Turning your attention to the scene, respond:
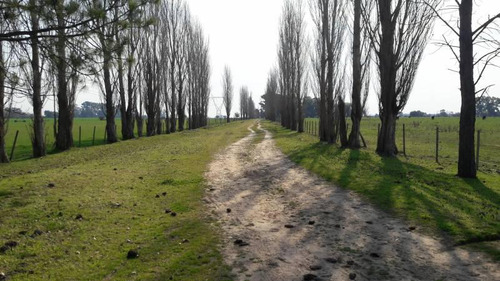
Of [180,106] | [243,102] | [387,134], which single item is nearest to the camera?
[387,134]

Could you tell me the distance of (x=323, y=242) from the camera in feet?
17.2

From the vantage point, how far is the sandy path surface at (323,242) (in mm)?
4262

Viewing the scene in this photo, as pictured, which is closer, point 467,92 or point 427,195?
point 427,195

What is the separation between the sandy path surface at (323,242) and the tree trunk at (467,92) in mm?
4542

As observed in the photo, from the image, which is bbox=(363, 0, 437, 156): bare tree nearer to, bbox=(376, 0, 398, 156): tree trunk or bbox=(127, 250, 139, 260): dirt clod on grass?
bbox=(376, 0, 398, 156): tree trunk

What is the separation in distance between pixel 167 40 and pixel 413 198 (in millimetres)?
35017

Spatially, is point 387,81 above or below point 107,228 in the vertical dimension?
above

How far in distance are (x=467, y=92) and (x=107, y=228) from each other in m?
10.1

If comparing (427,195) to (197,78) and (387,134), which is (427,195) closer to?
(387,134)

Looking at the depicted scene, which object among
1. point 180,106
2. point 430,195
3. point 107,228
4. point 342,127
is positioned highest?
point 180,106

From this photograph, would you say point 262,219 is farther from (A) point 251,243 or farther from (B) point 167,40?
(B) point 167,40

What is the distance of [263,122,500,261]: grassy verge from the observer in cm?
573

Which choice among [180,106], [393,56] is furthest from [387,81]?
[180,106]

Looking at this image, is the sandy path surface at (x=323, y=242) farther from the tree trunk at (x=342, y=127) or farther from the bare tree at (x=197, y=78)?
the bare tree at (x=197, y=78)
